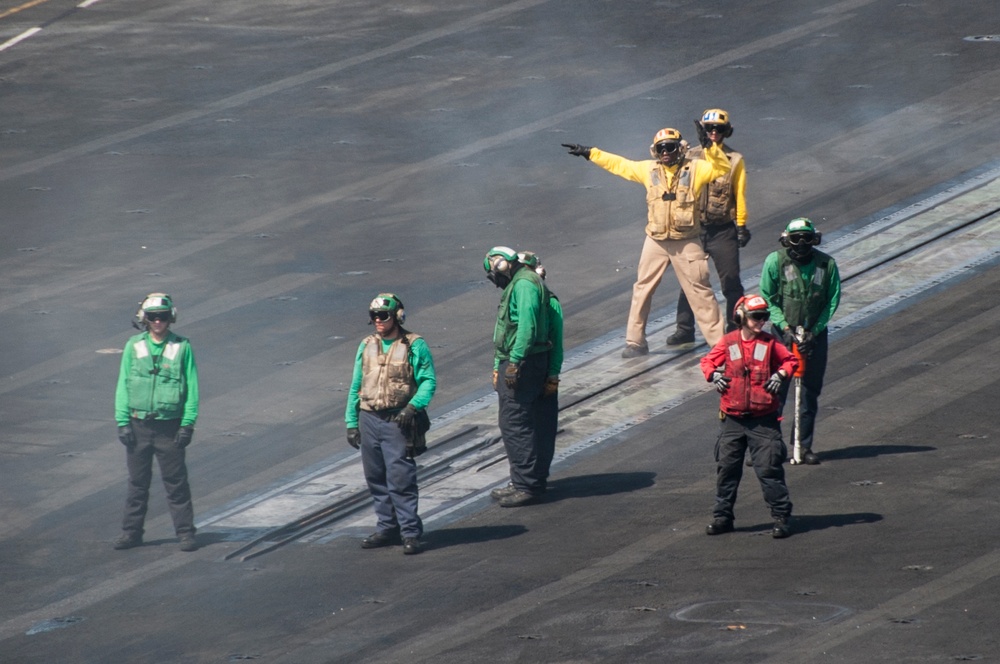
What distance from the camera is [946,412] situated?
508 inches

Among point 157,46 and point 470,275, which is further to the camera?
point 157,46

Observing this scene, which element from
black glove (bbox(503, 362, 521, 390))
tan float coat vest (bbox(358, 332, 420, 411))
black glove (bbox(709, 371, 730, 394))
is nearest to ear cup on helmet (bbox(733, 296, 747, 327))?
black glove (bbox(709, 371, 730, 394))

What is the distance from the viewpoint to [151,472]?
12.0 m

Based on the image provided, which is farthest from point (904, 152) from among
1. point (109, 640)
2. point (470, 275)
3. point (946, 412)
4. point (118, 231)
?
point (109, 640)

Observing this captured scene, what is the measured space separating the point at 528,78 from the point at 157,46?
6534 mm

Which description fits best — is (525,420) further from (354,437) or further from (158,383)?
(158,383)

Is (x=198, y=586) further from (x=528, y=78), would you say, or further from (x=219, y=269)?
(x=528, y=78)

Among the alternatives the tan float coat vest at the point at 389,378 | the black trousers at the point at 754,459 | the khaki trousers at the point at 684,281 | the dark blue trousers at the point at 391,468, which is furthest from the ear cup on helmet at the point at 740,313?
the khaki trousers at the point at 684,281

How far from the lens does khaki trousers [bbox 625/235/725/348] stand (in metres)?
14.5

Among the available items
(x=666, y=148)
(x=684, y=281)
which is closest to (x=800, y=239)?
(x=666, y=148)

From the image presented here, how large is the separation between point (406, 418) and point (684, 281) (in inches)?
167

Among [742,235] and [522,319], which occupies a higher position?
[522,319]

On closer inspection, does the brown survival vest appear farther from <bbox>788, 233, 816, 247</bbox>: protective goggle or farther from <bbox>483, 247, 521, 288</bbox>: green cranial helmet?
<bbox>483, 247, 521, 288</bbox>: green cranial helmet

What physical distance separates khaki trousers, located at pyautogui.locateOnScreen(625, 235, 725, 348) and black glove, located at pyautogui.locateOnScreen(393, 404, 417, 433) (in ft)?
13.5
